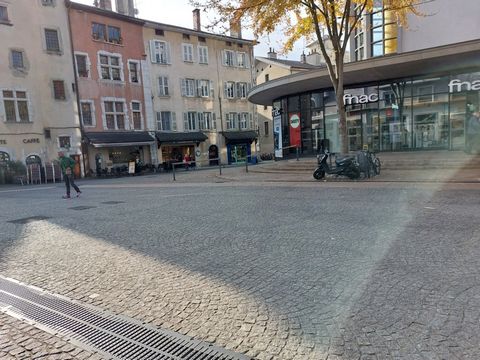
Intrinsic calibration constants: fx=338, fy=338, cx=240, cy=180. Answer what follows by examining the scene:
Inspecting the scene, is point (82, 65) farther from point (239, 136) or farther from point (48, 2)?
point (239, 136)

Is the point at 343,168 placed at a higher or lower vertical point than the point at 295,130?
lower

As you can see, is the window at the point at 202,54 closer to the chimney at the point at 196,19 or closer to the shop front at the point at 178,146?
the chimney at the point at 196,19

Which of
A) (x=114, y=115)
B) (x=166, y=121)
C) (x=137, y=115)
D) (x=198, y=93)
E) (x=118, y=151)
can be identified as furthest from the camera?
(x=198, y=93)

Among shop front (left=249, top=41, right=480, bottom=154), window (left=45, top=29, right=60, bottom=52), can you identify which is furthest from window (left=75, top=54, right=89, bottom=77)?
shop front (left=249, top=41, right=480, bottom=154)

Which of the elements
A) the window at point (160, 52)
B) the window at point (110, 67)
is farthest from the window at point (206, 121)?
the window at point (110, 67)

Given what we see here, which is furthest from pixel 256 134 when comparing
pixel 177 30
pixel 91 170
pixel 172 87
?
pixel 91 170

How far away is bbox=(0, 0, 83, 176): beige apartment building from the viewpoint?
2369cm

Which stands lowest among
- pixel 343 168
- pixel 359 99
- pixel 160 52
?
pixel 343 168

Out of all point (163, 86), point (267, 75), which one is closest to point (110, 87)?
point (163, 86)

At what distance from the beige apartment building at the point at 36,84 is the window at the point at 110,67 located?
255 centimetres

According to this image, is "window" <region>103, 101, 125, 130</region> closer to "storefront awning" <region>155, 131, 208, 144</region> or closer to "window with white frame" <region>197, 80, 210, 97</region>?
"storefront awning" <region>155, 131, 208, 144</region>

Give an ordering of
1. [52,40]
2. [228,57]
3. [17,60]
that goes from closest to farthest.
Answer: [17,60] < [52,40] < [228,57]

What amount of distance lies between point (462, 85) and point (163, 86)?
24.2m

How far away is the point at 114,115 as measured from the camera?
2881cm
